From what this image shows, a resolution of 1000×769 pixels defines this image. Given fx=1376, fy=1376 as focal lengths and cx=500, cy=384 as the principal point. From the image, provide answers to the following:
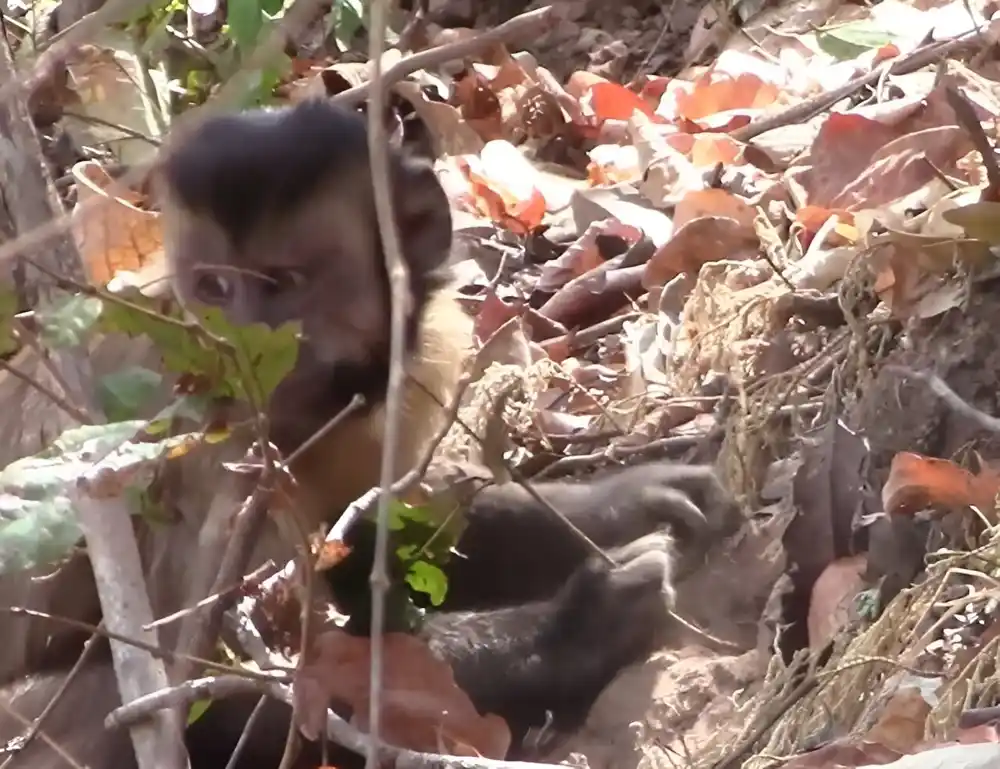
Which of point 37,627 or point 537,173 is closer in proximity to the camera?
point 37,627

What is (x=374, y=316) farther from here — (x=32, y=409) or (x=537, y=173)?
(x=537, y=173)

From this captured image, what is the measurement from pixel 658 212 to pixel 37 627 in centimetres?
147

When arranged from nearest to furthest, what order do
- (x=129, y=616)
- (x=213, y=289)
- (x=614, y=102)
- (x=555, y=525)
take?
A: 1. (x=129, y=616)
2. (x=213, y=289)
3. (x=555, y=525)
4. (x=614, y=102)

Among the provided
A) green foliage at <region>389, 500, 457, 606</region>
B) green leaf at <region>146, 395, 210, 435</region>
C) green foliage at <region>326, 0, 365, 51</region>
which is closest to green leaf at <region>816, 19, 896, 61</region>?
green foliage at <region>326, 0, 365, 51</region>

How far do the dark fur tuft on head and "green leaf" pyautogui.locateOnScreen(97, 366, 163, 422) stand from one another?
0.64 meters

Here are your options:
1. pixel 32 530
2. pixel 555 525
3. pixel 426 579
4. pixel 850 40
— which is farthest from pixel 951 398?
pixel 850 40

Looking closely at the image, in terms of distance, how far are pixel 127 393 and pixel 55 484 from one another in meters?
0.20

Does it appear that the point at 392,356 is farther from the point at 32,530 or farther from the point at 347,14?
the point at 347,14

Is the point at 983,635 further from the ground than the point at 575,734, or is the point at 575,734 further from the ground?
the point at 983,635

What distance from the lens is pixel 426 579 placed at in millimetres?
1731

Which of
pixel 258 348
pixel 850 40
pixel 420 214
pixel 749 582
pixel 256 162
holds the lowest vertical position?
pixel 749 582

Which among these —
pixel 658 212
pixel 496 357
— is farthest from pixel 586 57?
pixel 496 357

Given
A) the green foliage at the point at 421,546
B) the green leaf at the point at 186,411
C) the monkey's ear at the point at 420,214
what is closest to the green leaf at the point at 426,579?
the green foliage at the point at 421,546

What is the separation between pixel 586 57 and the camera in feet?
13.5
